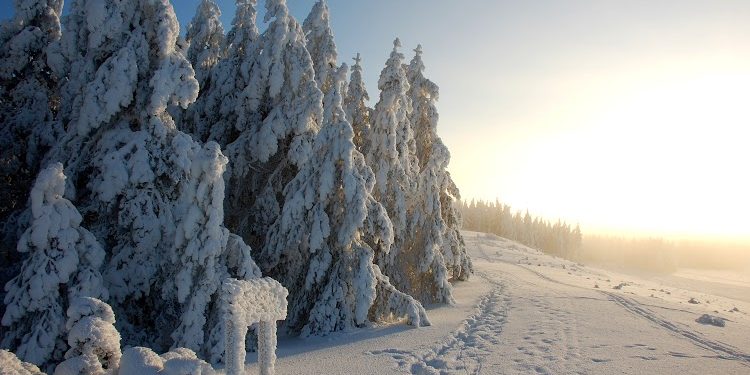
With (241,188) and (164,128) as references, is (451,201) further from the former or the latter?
(164,128)

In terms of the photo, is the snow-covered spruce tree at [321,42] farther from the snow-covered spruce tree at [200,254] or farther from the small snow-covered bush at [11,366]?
the small snow-covered bush at [11,366]

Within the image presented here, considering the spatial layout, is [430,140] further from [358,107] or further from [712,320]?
[712,320]

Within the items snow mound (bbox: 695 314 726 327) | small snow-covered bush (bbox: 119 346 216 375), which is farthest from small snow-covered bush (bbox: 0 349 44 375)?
snow mound (bbox: 695 314 726 327)

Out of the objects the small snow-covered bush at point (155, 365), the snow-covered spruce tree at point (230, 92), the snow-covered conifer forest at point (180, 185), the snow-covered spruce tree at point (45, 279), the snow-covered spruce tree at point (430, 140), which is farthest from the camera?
the snow-covered spruce tree at point (430, 140)

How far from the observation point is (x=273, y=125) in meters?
14.7

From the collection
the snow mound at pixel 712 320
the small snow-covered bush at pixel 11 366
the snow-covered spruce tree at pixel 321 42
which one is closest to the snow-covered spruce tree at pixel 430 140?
the snow-covered spruce tree at pixel 321 42

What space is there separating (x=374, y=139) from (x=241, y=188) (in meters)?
6.41

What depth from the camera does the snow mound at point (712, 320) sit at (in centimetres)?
1521

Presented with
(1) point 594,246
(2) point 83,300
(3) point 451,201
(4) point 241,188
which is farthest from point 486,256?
(1) point 594,246

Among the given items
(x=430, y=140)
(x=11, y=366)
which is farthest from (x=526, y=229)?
(x=11, y=366)

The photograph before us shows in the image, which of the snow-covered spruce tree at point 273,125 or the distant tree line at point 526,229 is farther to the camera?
the distant tree line at point 526,229

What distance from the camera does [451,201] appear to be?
931 inches

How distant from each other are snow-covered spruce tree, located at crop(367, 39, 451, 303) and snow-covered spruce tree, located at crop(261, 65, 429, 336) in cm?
448

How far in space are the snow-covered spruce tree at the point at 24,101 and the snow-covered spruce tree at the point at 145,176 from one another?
2.49 meters
